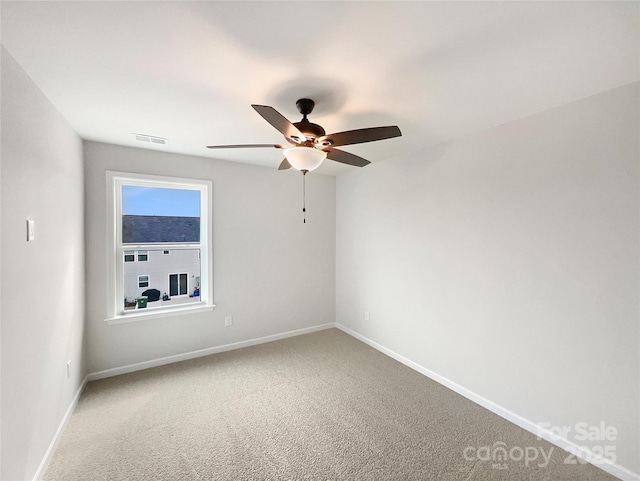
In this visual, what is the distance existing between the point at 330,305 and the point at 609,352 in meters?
3.14

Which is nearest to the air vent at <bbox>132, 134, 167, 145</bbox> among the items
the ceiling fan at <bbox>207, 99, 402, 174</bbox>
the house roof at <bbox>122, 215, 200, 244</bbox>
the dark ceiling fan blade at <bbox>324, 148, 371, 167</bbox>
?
the house roof at <bbox>122, 215, 200, 244</bbox>

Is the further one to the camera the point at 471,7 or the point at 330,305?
the point at 330,305

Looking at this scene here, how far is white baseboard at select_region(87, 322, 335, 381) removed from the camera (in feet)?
9.40

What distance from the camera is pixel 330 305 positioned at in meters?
4.37

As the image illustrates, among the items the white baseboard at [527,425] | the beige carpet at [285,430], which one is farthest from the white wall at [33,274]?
the white baseboard at [527,425]

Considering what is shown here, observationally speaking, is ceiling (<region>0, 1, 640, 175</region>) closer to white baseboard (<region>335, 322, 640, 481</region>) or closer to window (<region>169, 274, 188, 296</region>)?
window (<region>169, 274, 188, 296</region>)

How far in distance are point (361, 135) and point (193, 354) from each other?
10.4 ft

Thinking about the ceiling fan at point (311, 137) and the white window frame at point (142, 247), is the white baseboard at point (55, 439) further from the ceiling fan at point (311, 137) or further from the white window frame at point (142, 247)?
the ceiling fan at point (311, 137)

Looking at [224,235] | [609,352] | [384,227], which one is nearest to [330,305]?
[384,227]

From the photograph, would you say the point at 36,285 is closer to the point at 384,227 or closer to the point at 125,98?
the point at 125,98

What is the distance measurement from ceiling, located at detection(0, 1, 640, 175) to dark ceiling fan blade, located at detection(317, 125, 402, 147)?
302mm

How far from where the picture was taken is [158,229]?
3.19 m

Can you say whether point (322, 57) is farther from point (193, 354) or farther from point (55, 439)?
point (193, 354)

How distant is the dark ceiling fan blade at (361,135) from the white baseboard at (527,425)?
243 centimetres
